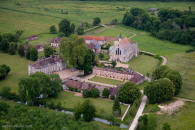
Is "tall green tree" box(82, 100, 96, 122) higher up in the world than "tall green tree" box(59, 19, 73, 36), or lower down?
lower down

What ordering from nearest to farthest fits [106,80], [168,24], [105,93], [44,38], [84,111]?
Answer: [84,111] < [105,93] < [106,80] < [44,38] < [168,24]

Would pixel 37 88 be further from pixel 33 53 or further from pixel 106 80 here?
pixel 33 53

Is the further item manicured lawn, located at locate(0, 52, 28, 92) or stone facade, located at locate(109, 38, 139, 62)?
stone facade, located at locate(109, 38, 139, 62)

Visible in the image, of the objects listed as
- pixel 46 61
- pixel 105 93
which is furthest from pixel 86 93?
pixel 46 61

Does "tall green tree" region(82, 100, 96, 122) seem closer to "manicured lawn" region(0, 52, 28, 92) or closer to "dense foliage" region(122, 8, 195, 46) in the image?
"manicured lawn" region(0, 52, 28, 92)

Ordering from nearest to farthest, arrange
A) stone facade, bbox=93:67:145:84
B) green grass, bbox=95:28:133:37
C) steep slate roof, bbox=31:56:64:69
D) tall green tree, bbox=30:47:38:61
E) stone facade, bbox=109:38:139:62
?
stone facade, bbox=93:67:145:84 → steep slate roof, bbox=31:56:64:69 → tall green tree, bbox=30:47:38:61 → stone facade, bbox=109:38:139:62 → green grass, bbox=95:28:133:37

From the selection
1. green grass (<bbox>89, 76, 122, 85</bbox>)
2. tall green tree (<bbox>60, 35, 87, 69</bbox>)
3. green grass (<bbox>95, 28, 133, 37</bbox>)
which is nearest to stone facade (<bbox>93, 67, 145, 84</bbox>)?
green grass (<bbox>89, 76, 122, 85</bbox>)

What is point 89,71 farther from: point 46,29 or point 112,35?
point 46,29

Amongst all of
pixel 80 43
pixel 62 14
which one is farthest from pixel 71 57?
pixel 62 14

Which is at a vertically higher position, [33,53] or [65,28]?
[65,28]
